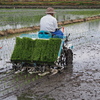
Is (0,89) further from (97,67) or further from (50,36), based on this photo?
(97,67)

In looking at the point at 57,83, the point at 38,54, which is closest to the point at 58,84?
the point at 57,83

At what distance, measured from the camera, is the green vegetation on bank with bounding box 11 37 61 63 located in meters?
7.54

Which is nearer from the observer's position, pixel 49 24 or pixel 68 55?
pixel 49 24

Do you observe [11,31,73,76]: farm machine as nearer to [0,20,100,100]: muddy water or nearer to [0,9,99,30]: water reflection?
[0,20,100,100]: muddy water

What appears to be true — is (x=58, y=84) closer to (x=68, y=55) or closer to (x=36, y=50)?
(x=36, y=50)

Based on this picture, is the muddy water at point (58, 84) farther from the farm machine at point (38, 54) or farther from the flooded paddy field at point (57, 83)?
the farm machine at point (38, 54)


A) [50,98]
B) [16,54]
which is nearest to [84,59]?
[16,54]

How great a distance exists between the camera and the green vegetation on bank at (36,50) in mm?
7535

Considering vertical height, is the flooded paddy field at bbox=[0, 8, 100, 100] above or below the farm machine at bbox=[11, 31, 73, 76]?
below

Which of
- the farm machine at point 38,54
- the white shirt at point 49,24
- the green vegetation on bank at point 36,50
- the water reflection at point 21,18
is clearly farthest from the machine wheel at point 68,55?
the water reflection at point 21,18

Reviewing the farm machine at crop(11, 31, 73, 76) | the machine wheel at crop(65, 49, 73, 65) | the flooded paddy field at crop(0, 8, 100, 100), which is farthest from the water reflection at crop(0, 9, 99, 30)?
the farm machine at crop(11, 31, 73, 76)

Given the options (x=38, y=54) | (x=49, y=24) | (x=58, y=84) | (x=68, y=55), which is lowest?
(x=58, y=84)

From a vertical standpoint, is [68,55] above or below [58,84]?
above

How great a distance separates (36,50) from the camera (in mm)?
7680
